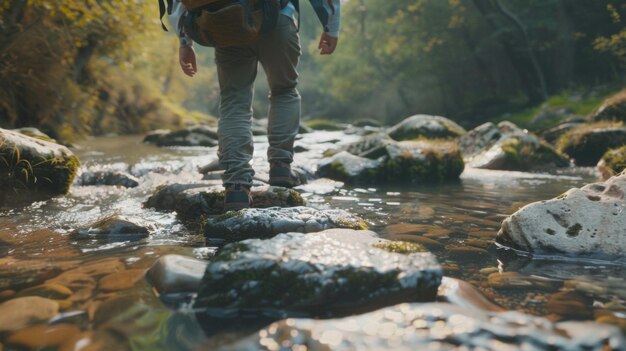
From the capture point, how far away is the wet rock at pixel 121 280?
2.05m

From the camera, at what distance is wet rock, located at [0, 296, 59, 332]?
5.51ft

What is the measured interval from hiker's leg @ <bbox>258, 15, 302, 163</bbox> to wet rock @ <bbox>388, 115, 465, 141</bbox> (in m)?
6.15

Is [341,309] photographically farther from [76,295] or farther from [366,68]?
[366,68]

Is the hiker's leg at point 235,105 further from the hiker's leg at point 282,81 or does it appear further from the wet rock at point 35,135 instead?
the wet rock at point 35,135

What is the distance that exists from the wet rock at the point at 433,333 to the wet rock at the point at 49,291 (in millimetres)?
841

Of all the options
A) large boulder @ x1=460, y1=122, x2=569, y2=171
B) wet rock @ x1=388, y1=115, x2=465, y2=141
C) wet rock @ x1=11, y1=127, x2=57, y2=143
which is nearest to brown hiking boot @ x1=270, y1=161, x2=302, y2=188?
wet rock @ x1=11, y1=127, x2=57, y2=143

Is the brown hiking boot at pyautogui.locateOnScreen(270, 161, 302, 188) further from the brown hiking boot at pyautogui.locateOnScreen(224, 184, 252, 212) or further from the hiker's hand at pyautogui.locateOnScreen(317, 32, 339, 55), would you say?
the hiker's hand at pyautogui.locateOnScreen(317, 32, 339, 55)

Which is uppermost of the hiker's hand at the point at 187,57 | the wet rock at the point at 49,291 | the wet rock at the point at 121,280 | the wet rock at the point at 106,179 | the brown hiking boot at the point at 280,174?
the hiker's hand at the point at 187,57

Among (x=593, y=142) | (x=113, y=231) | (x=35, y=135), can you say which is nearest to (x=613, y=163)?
(x=593, y=142)

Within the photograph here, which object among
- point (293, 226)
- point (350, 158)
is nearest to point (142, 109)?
point (350, 158)

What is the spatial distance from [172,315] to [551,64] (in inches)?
940

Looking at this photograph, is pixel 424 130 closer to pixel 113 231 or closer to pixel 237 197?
pixel 237 197

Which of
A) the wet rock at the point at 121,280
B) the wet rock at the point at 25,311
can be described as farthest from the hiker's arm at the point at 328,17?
the wet rock at the point at 25,311

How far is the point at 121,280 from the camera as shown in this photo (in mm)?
2135
